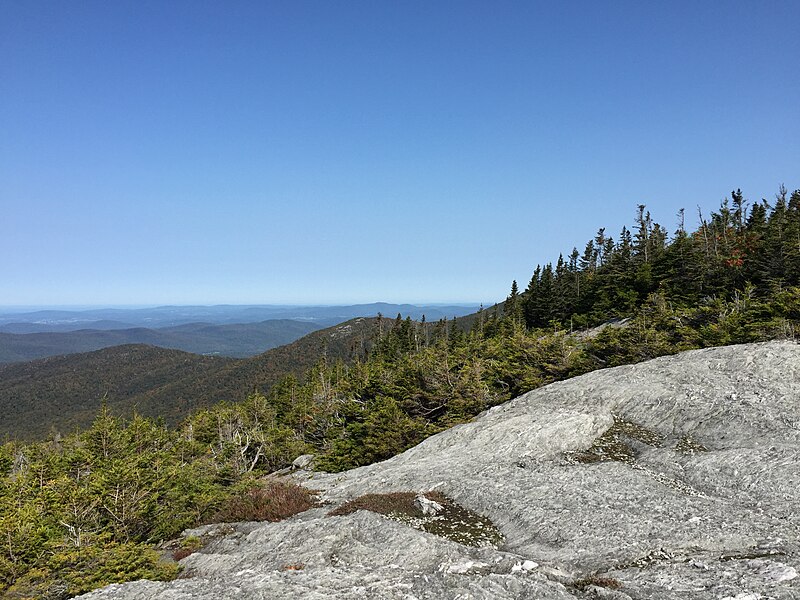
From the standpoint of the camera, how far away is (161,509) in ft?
85.9

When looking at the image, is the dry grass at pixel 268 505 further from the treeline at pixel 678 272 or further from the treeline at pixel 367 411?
the treeline at pixel 678 272

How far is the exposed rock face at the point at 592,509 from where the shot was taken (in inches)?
429

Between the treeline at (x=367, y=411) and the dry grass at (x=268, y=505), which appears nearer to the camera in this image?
the treeline at (x=367, y=411)

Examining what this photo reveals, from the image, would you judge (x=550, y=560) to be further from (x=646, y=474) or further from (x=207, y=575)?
(x=207, y=575)

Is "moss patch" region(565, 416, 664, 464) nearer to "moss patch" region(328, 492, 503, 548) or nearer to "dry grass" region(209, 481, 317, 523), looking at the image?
"moss patch" region(328, 492, 503, 548)

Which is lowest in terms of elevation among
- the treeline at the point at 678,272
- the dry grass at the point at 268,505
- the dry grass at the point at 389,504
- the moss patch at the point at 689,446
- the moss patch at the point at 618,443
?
the dry grass at the point at 268,505

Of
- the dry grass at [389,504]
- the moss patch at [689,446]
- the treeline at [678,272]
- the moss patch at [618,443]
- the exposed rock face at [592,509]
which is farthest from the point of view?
the treeline at [678,272]

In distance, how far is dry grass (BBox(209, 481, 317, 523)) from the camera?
2105cm

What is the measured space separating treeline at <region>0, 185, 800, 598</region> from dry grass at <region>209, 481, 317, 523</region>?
137cm

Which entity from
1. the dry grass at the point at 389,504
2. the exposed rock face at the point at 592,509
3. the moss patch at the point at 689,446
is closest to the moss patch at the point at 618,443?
the exposed rock face at the point at 592,509

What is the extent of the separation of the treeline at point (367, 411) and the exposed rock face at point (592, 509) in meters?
6.08

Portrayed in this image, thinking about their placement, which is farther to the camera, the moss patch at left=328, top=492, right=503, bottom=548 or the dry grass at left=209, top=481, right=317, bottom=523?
the dry grass at left=209, top=481, right=317, bottom=523

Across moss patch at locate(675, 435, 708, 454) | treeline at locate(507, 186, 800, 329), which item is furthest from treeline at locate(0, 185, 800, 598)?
moss patch at locate(675, 435, 708, 454)

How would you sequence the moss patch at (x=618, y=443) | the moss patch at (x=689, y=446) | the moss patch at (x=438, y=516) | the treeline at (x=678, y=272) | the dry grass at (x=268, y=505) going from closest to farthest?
the moss patch at (x=438, y=516), the dry grass at (x=268, y=505), the moss patch at (x=689, y=446), the moss patch at (x=618, y=443), the treeline at (x=678, y=272)
